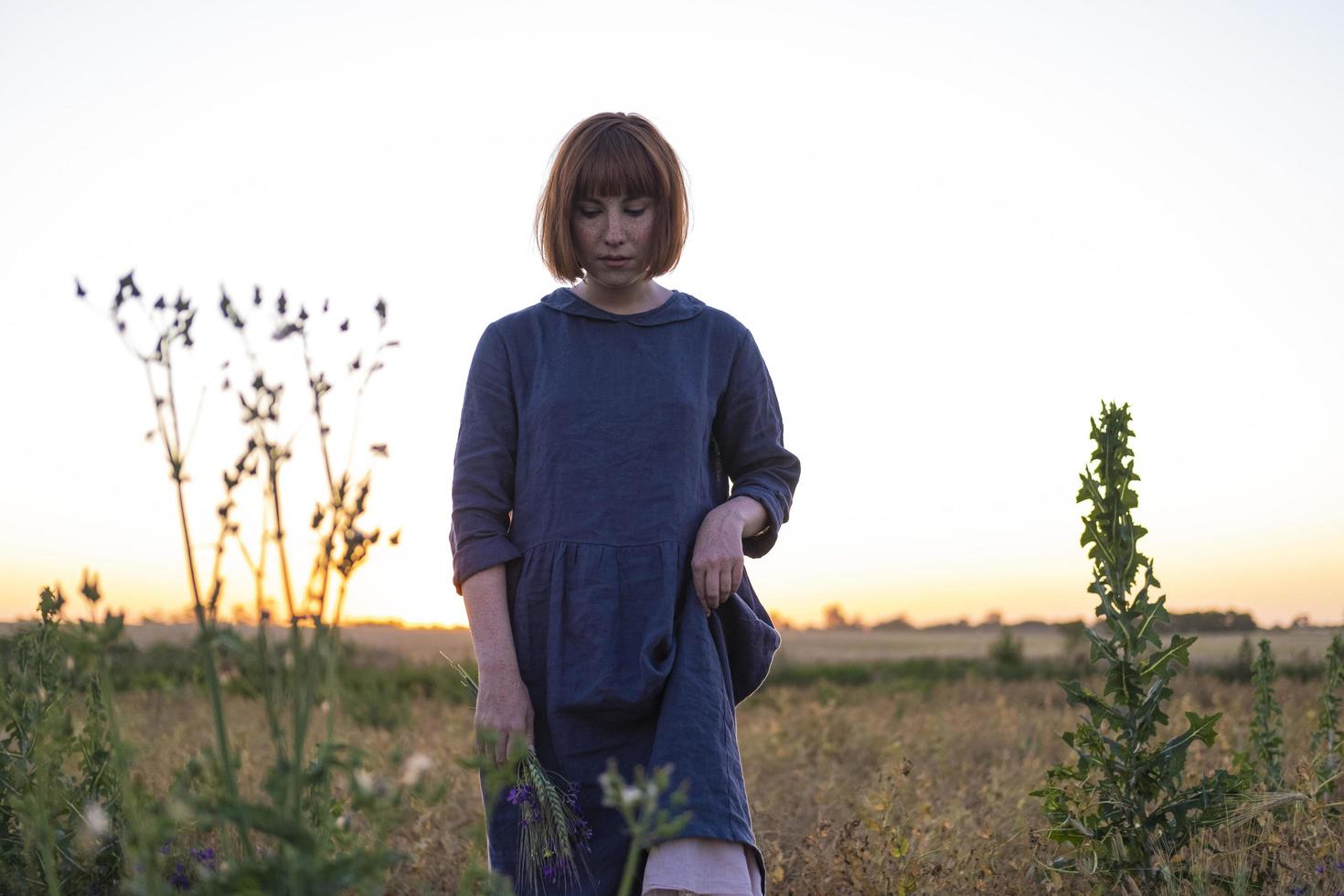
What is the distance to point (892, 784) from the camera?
3859mm

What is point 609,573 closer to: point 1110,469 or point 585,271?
point 585,271

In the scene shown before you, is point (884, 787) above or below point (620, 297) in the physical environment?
below

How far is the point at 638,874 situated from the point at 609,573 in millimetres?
635

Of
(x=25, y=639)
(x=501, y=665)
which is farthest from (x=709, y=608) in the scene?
(x=25, y=639)

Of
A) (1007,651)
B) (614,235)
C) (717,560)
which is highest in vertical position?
(614,235)

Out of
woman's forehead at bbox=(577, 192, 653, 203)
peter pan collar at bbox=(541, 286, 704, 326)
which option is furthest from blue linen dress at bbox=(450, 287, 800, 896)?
woman's forehead at bbox=(577, 192, 653, 203)

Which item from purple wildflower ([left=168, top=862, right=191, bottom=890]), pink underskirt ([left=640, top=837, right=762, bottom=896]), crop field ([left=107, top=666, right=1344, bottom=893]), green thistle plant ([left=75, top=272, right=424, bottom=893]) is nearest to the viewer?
green thistle plant ([left=75, top=272, right=424, bottom=893])

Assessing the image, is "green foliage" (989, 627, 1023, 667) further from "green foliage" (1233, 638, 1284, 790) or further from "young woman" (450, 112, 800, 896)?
"young woman" (450, 112, 800, 896)

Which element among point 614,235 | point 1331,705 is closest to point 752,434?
point 614,235

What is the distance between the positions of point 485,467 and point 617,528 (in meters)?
0.34

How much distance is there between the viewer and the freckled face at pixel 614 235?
8.85 ft

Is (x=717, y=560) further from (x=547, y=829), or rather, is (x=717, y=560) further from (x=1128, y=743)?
(x=1128, y=743)

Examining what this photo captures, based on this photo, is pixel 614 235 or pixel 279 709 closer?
pixel 279 709

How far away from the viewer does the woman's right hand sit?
254cm
